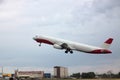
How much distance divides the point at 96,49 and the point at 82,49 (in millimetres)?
6904

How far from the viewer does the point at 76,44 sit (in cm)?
15112

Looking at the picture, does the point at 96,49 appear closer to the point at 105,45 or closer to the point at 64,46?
the point at 105,45

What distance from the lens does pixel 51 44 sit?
153250 mm

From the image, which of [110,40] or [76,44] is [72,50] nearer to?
[76,44]

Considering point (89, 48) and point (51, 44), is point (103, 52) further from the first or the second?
point (51, 44)

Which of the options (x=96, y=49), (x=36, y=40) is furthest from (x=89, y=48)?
(x=36, y=40)

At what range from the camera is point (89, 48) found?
495 ft

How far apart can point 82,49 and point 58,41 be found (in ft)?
40.3

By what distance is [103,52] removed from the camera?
148m

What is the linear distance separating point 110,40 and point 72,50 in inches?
799

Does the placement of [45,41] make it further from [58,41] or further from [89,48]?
[89,48]

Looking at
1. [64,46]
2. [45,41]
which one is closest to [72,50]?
[64,46]

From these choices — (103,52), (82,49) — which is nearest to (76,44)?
(82,49)

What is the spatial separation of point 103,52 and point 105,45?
5.21 m
